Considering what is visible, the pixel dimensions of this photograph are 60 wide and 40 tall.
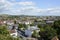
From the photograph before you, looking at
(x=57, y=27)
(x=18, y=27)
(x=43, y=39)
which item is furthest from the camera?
(x=18, y=27)

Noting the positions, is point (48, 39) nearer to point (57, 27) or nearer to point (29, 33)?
point (57, 27)

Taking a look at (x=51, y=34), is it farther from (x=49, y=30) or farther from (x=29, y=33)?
(x=29, y=33)

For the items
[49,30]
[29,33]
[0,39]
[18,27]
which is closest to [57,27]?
[49,30]

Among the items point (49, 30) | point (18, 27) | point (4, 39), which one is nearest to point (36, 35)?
point (49, 30)

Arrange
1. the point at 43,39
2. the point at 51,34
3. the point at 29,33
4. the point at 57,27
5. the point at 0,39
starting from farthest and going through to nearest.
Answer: the point at 29,33
the point at 57,27
the point at 43,39
the point at 51,34
the point at 0,39

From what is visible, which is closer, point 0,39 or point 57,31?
point 0,39

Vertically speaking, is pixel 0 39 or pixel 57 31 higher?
pixel 0 39

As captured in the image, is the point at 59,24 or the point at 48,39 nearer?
the point at 48,39

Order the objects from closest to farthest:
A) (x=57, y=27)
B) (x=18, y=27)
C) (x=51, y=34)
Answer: (x=51, y=34)
(x=57, y=27)
(x=18, y=27)

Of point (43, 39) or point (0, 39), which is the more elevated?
point (0, 39)
